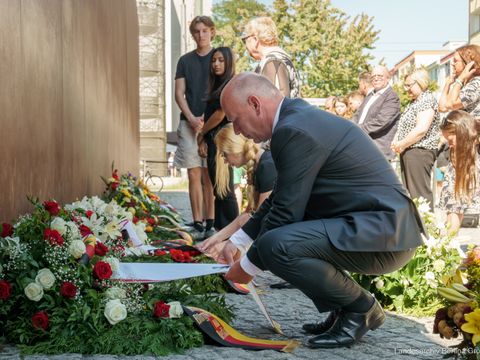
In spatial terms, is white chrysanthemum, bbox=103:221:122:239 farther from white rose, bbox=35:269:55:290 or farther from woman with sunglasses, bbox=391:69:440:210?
woman with sunglasses, bbox=391:69:440:210

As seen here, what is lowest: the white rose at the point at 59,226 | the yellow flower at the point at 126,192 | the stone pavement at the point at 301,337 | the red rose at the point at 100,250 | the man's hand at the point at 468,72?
the yellow flower at the point at 126,192

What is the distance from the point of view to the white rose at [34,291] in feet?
12.7

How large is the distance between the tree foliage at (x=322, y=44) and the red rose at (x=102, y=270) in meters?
42.6

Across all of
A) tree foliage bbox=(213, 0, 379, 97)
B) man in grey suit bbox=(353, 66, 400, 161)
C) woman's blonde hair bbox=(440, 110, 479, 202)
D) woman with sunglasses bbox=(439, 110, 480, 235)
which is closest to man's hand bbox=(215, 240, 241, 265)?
woman with sunglasses bbox=(439, 110, 480, 235)

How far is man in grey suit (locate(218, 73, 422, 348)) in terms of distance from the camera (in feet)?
12.9

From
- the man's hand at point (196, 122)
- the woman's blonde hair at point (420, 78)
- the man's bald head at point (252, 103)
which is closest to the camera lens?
the man's bald head at point (252, 103)

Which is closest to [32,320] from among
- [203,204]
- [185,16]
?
[203,204]

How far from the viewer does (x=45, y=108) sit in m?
5.51

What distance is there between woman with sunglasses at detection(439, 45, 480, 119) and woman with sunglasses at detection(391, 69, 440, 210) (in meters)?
0.24

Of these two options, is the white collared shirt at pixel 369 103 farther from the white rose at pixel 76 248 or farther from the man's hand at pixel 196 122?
the white rose at pixel 76 248

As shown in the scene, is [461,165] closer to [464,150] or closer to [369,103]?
[464,150]

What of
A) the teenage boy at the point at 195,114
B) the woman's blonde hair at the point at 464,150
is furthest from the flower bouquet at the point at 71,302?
the teenage boy at the point at 195,114

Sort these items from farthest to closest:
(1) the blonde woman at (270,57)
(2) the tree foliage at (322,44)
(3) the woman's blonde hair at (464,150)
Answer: (2) the tree foliage at (322,44), (3) the woman's blonde hair at (464,150), (1) the blonde woman at (270,57)

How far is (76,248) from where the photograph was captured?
4.05 metres
